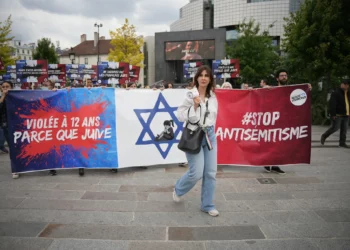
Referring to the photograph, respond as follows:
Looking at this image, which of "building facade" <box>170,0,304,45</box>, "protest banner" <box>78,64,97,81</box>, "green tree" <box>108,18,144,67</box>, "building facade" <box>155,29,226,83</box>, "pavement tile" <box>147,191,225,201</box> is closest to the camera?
"pavement tile" <box>147,191,225,201</box>

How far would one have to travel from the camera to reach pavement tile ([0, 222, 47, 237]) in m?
3.09

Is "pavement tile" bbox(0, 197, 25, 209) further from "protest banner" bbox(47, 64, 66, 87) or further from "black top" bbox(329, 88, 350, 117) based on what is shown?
"protest banner" bbox(47, 64, 66, 87)

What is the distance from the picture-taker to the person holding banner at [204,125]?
3.46 m

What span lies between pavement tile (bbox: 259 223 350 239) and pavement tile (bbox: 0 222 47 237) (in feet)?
8.30

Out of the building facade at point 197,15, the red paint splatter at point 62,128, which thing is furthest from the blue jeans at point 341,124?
the building facade at point 197,15

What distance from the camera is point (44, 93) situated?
17.6 ft

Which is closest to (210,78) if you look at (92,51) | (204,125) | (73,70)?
(204,125)

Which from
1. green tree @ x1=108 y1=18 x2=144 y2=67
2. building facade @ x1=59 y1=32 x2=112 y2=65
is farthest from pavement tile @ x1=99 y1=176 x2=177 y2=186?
building facade @ x1=59 y1=32 x2=112 y2=65

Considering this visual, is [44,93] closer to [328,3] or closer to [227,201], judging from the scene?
[227,201]

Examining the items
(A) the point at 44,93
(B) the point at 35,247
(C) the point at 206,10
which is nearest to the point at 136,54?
(C) the point at 206,10

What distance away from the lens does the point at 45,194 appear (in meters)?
4.38

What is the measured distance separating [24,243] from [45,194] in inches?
61.8

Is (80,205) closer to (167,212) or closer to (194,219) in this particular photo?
(167,212)

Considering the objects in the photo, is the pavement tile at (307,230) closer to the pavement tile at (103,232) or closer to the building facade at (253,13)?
the pavement tile at (103,232)
